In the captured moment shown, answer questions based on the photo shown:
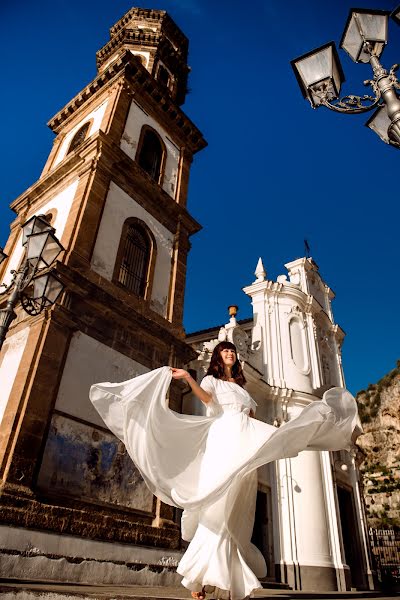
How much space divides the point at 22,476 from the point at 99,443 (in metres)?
1.83

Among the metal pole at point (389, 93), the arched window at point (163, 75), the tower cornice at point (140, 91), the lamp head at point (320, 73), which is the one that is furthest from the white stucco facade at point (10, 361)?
the arched window at point (163, 75)

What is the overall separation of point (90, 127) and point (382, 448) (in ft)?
150

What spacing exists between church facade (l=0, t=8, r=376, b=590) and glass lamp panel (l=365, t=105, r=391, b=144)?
21.4 ft

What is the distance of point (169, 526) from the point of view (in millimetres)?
8984

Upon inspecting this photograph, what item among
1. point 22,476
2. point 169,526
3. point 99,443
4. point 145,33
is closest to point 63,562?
point 22,476

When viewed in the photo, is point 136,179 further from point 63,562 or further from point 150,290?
point 63,562

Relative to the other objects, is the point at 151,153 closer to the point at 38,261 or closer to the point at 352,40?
the point at 38,261

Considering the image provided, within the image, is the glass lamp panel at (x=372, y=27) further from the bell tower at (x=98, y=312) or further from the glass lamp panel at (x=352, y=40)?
the bell tower at (x=98, y=312)

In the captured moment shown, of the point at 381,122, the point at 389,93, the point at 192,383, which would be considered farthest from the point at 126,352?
the point at 389,93

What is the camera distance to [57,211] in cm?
1205

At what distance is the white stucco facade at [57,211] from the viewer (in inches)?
447

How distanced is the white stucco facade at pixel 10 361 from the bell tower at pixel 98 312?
0.04 m

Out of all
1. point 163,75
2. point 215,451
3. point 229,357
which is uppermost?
point 163,75

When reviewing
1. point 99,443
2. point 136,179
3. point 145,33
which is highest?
point 145,33
